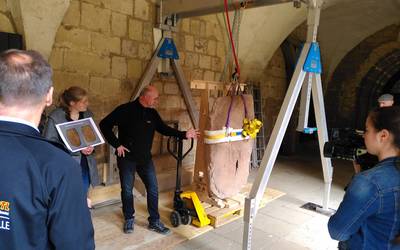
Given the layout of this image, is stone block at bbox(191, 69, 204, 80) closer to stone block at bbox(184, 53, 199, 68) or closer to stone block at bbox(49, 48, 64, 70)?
stone block at bbox(184, 53, 199, 68)

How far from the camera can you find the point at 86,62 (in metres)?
3.70

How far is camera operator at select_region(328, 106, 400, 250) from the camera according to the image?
4.18ft

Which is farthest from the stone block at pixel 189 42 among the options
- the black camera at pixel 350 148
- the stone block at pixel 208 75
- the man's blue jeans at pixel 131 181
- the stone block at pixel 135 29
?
the black camera at pixel 350 148

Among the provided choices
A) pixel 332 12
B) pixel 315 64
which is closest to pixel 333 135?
pixel 315 64

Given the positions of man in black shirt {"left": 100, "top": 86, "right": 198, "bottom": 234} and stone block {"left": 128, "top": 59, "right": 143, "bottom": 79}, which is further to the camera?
stone block {"left": 128, "top": 59, "right": 143, "bottom": 79}

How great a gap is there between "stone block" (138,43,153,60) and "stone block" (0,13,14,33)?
5.02 ft

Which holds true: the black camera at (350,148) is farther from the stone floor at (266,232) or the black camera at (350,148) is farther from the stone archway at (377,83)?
the stone archway at (377,83)

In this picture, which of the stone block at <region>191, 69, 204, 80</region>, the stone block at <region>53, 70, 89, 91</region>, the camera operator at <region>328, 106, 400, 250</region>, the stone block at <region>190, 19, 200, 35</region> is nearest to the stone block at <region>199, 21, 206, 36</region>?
the stone block at <region>190, 19, 200, 35</region>

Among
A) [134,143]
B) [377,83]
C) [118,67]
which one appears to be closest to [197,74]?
[118,67]

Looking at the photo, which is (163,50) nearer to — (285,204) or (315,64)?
(315,64)

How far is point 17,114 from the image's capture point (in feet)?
3.23

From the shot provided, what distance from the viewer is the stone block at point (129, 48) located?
4066mm

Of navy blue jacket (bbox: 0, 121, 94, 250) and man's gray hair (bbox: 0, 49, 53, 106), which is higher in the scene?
man's gray hair (bbox: 0, 49, 53, 106)

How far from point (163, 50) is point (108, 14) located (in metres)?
0.83
